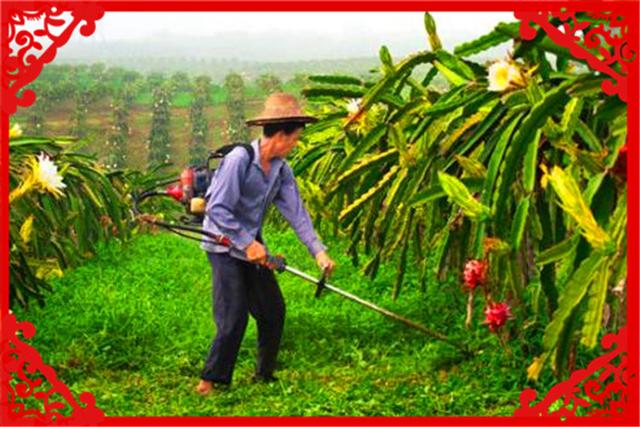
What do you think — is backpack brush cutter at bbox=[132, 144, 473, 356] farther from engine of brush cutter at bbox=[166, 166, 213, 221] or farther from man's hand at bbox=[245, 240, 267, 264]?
man's hand at bbox=[245, 240, 267, 264]

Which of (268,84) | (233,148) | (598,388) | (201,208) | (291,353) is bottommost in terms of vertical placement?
(291,353)

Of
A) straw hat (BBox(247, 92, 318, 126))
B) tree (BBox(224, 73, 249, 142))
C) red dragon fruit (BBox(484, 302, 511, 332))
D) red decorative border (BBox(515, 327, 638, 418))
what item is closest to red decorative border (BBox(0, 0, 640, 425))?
red decorative border (BBox(515, 327, 638, 418))

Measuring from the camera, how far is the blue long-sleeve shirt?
3809 millimetres

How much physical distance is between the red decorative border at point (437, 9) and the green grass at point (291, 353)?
1.13 feet

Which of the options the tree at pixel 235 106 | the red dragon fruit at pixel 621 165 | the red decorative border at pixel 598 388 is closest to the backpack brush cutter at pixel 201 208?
the red decorative border at pixel 598 388

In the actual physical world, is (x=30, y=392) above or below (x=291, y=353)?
above

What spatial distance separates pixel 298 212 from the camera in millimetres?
4043

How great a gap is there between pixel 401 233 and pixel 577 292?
1403 mm

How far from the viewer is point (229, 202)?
3.82m

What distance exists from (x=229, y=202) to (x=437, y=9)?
106cm

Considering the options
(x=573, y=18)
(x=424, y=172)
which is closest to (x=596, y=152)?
(x=573, y=18)

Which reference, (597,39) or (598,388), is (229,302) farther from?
(597,39)

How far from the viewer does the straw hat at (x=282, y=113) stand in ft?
12.3

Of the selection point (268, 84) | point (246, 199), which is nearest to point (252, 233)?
point (246, 199)
